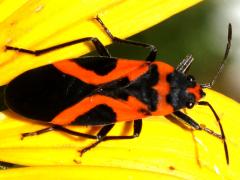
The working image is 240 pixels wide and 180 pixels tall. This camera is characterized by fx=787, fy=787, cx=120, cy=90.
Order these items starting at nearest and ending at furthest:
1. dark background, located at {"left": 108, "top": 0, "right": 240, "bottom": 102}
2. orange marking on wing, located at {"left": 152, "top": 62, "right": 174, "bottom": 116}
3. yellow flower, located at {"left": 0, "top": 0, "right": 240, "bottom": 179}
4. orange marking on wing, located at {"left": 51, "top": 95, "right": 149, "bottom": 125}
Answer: yellow flower, located at {"left": 0, "top": 0, "right": 240, "bottom": 179}, orange marking on wing, located at {"left": 51, "top": 95, "right": 149, "bottom": 125}, orange marking on wing, located at {"left": 152, "top": 62, "right": 174, "bottom": 116}, dark background, located at {"left": 108, "top": 0, "right": 240, "bottom": 102}

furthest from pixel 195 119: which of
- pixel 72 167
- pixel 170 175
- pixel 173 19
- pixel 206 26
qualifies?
pixel 206 26

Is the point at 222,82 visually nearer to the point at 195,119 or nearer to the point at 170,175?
the point at 195,119

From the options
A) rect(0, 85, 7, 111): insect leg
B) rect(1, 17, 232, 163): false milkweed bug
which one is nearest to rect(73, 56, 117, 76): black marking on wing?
rect(1, 17, 232, 163): false milkweed bug

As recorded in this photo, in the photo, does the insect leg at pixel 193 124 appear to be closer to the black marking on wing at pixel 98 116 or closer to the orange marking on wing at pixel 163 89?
the orange marking on wing at pixel 163 89

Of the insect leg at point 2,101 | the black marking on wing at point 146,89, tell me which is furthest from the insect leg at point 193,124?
the insect leg at point 2,101

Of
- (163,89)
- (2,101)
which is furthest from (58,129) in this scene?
(163,89)

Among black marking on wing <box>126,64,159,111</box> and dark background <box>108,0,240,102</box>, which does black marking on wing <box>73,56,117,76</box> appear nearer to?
black marking on wing <box>126,64,159,111</box>

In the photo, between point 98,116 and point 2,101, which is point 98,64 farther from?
point 2,101
